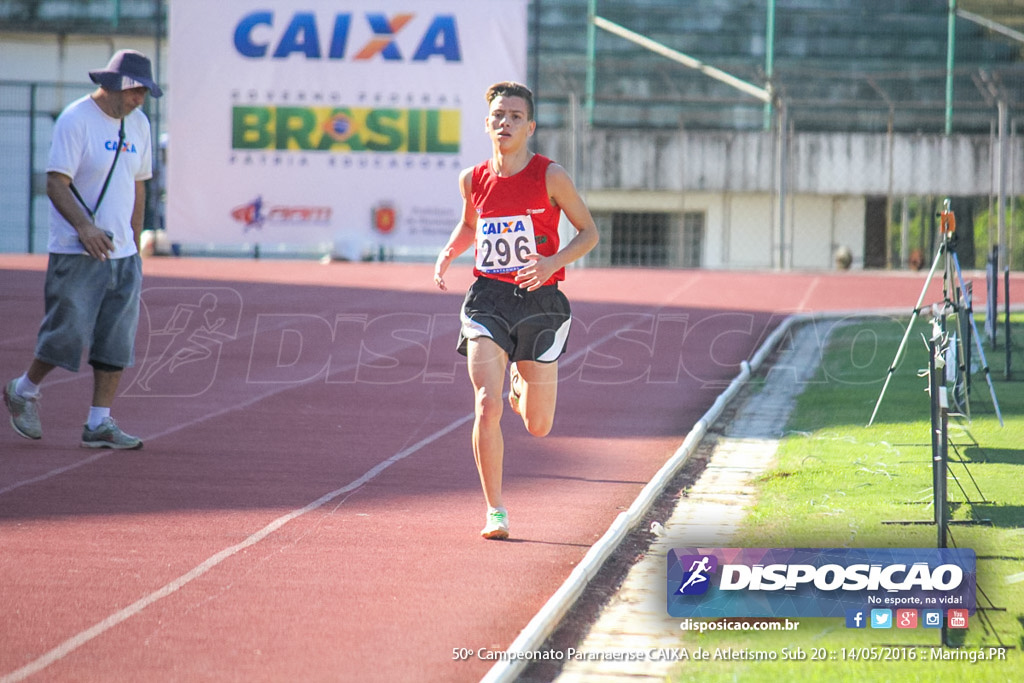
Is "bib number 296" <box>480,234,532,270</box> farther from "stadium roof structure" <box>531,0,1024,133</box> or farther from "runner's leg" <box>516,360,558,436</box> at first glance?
"stadium roof structure" <box>531,0,1024,133</box>

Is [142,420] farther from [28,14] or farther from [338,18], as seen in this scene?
[28,14]

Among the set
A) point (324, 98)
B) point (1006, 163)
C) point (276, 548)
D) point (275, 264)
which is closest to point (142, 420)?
point (276, 548)

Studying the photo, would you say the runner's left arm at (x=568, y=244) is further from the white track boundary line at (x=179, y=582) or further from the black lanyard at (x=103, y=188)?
the black lanyard at (x=103, y=188)

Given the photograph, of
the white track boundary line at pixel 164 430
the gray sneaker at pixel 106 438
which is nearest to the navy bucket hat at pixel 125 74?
the gray sneaker at pixel 106 438

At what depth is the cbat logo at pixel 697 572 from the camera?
4629mm

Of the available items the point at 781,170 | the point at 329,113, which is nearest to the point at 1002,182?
the point at 781,170

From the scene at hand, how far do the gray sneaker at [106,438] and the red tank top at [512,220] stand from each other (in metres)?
2.93

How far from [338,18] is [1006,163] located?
509 inches

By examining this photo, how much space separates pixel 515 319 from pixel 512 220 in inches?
16.8

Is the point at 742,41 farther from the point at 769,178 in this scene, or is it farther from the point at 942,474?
the point at 942,474

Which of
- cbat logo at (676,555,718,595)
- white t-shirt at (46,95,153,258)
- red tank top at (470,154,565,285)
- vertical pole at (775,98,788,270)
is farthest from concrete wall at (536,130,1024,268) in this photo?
cbat logo at (676,555,718,595)

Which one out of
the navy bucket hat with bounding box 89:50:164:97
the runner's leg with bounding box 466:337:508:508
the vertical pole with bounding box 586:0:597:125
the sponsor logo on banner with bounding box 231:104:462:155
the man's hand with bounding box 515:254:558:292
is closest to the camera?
the man's hand with bounding box 515:254:558:292

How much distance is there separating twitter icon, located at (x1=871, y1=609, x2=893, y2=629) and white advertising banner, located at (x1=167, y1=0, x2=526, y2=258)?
15.9m

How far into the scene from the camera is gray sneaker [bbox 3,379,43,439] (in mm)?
7887
